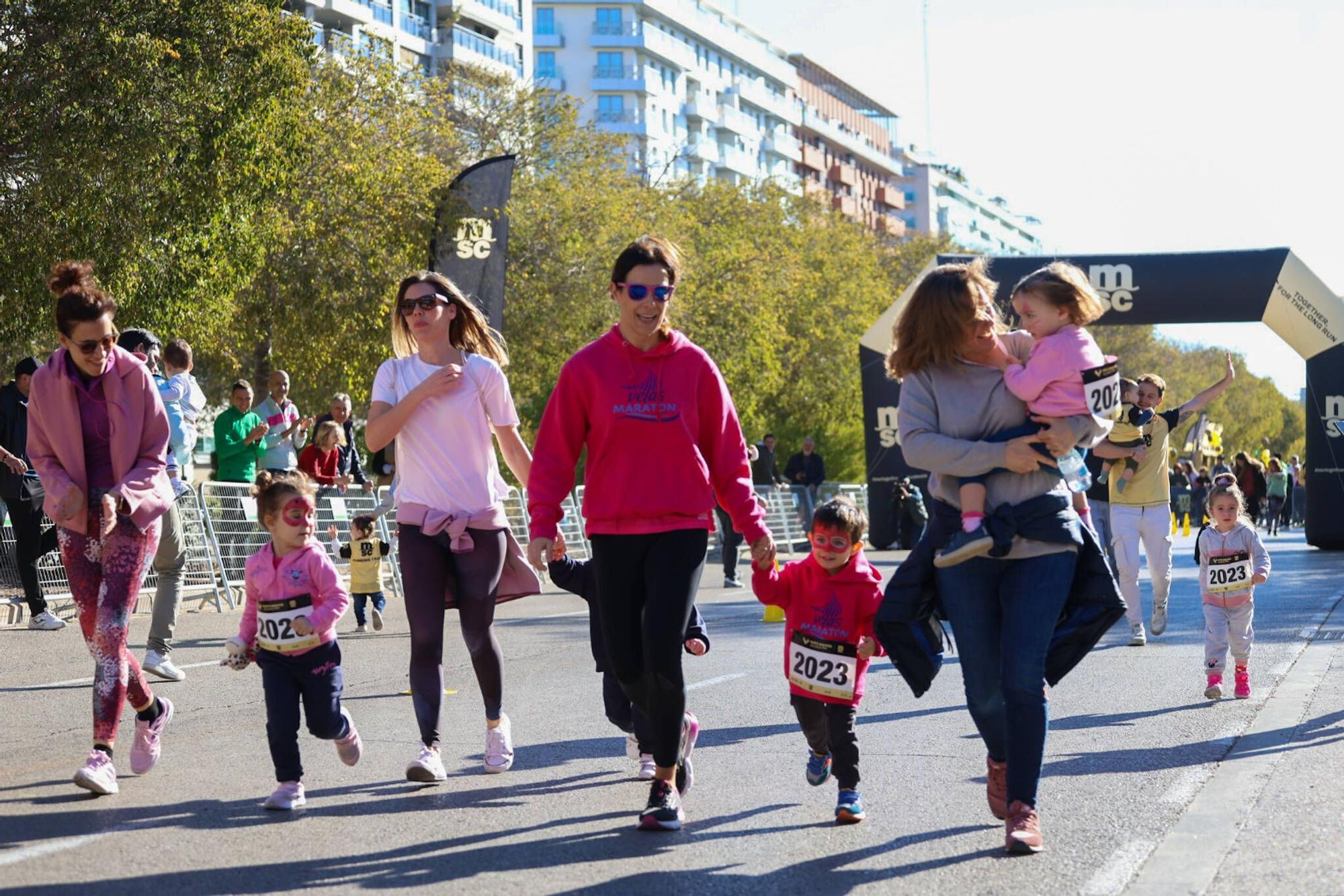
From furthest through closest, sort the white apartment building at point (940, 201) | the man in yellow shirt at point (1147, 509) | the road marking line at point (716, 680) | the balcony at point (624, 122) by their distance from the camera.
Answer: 1. the white apartment building at point (940, 201)
2. the balcony at point (624, 122)
3. the man in yellow shirt at point (1147, 509)
4. the road marking line at point (716, 680)

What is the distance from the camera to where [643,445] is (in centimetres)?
613

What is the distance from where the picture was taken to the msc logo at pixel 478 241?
20938 millimetres

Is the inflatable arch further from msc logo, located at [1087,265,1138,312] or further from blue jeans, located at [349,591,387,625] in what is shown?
blue jeans, located at [349,591,387,625]

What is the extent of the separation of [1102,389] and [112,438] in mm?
3513

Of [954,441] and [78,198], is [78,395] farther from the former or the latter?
[78,198]

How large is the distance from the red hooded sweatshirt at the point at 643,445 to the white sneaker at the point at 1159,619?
7.71 meters

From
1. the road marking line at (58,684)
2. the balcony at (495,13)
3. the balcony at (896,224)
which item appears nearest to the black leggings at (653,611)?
the road marking line at (58,684)

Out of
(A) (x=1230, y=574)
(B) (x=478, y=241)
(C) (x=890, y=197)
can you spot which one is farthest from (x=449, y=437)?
(C) (x=890, y=197)

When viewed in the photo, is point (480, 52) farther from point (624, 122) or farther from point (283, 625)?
Result: point (283, 625)

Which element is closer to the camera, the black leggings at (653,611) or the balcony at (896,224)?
the black leggings at (653,611)

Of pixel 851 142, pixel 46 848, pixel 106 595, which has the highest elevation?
pixel 851 142

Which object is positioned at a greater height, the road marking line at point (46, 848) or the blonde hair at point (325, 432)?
the blonde hair at point (325, 432)

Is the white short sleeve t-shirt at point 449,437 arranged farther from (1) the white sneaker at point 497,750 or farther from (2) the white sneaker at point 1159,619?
(2) the white sneaker at point 1159,619

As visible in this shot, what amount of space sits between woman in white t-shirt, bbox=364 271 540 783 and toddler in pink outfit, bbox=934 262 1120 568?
187 cm
